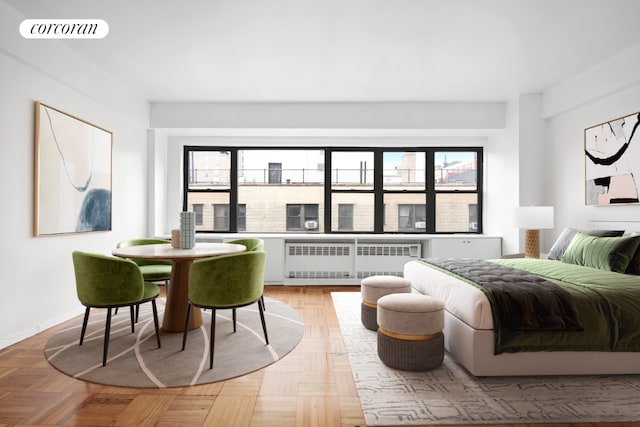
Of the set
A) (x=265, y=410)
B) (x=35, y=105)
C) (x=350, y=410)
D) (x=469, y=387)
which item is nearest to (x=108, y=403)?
(x=265, y=410)

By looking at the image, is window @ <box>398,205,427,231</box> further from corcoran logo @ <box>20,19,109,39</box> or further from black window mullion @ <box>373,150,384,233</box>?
corcoran logo @ <box>20,19,109,39</box>

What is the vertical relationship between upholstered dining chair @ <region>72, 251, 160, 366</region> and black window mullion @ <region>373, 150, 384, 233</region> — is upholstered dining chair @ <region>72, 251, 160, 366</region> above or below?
below

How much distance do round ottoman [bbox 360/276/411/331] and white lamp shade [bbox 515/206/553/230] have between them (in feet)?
6.43

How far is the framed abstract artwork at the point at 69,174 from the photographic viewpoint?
325cm

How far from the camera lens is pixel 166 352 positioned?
270cm

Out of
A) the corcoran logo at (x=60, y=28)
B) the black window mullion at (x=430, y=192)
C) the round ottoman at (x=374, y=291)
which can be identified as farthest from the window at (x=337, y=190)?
the corcoran logo at (x=60, y=28)

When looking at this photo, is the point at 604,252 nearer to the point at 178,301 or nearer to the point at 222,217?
the point at 178,301

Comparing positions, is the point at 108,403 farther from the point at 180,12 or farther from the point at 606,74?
the point at 606,74

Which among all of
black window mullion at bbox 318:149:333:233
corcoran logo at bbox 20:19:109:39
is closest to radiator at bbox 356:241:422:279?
black window mullion at bbox 318:149:333:233

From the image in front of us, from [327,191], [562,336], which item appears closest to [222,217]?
[327,191]

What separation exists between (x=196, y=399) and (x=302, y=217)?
4109 mm

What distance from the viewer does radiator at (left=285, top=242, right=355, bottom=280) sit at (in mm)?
5453

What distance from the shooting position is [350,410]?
196 cm

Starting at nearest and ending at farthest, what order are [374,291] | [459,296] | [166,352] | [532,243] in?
[459,296], [166,352], [374,291], [532,243]
